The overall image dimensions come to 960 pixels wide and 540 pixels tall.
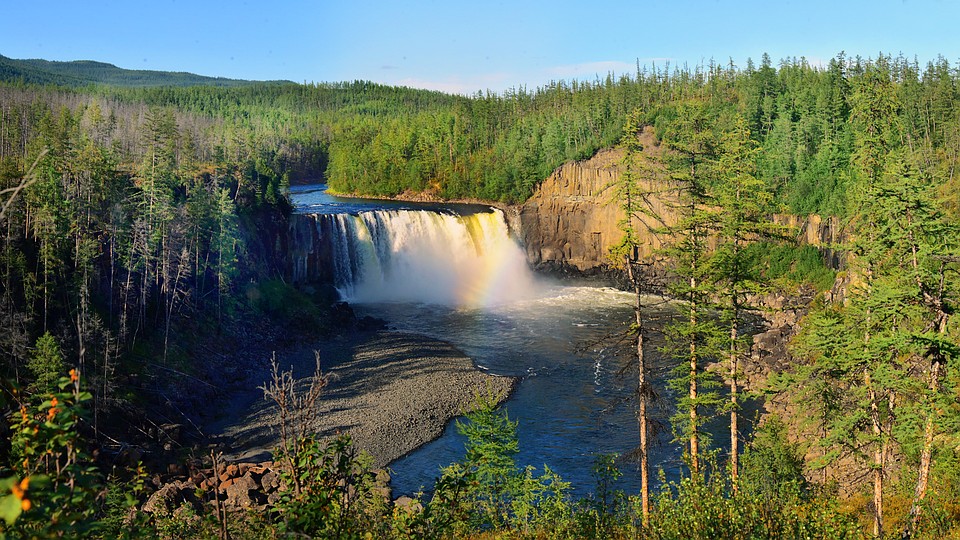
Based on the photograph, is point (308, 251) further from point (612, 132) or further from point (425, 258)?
point (612, 132)

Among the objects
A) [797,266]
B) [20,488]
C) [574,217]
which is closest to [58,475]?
[20,488]

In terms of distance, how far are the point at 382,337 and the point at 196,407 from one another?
55.6 feet

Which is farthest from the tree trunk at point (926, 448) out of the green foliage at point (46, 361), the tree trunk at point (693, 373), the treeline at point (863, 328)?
the green foliage at point (46, 361)

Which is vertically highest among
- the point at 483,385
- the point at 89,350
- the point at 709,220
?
the point at 709,220

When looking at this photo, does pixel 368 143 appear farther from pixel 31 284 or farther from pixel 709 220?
pixel 709 220

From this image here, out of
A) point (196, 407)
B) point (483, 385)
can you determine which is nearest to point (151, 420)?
point (196, 407)

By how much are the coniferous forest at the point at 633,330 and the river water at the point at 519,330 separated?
3015 mm

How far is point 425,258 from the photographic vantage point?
73.7 m

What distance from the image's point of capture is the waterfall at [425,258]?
6838cm

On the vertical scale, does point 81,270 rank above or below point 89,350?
above

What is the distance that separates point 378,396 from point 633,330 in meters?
24.4

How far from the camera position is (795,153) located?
7769 centimetres

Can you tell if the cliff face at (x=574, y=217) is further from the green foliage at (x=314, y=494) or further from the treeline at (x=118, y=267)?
the green foliage at (x=314, y=494)

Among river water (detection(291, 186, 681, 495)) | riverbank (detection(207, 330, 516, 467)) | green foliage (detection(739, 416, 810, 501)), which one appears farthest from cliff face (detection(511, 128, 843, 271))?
green foliage (detection(739, 416, 810, 501))
